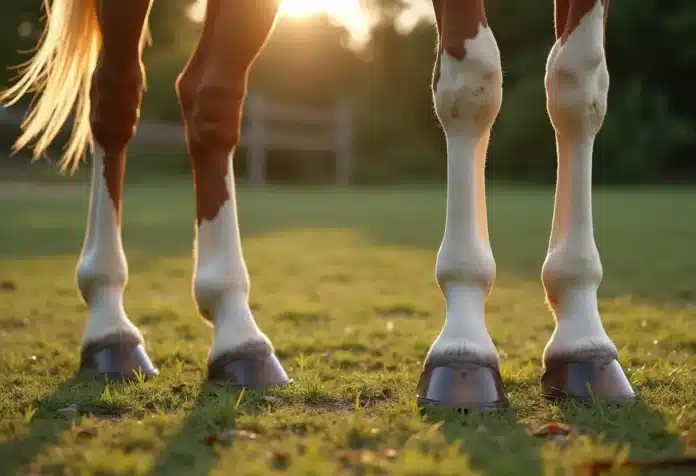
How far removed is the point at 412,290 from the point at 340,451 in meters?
3.45

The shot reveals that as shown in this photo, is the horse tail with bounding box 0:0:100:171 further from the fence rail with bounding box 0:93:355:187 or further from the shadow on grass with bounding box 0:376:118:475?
the fence rail with bounding box 0:93:355:187

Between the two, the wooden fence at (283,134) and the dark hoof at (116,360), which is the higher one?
the wooden fence at (283,134)

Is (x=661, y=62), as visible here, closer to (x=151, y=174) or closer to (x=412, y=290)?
(x=151, y=174)

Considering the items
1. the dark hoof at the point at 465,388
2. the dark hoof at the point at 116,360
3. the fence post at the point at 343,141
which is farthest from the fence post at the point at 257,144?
the dark hoof at the point at 465,388

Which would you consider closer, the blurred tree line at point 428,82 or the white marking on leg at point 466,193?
the white marking on leg at point 466,193

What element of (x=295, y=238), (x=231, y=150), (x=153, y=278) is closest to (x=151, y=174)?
(x=295, y=238)

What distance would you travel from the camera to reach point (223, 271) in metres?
2.29

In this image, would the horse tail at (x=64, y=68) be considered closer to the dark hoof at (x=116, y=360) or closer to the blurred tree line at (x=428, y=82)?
the dark hoof at (x=116, y=360)

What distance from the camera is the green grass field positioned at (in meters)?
1.56

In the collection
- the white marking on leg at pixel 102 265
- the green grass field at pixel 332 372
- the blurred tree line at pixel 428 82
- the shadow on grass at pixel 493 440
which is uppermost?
the blurred tree line at pixel 428 82

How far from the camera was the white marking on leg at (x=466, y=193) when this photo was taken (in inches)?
76.3

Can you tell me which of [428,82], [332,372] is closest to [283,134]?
[428,82]

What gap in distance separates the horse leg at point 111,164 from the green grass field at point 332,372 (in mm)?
174

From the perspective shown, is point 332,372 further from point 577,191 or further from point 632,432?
point 632,432
